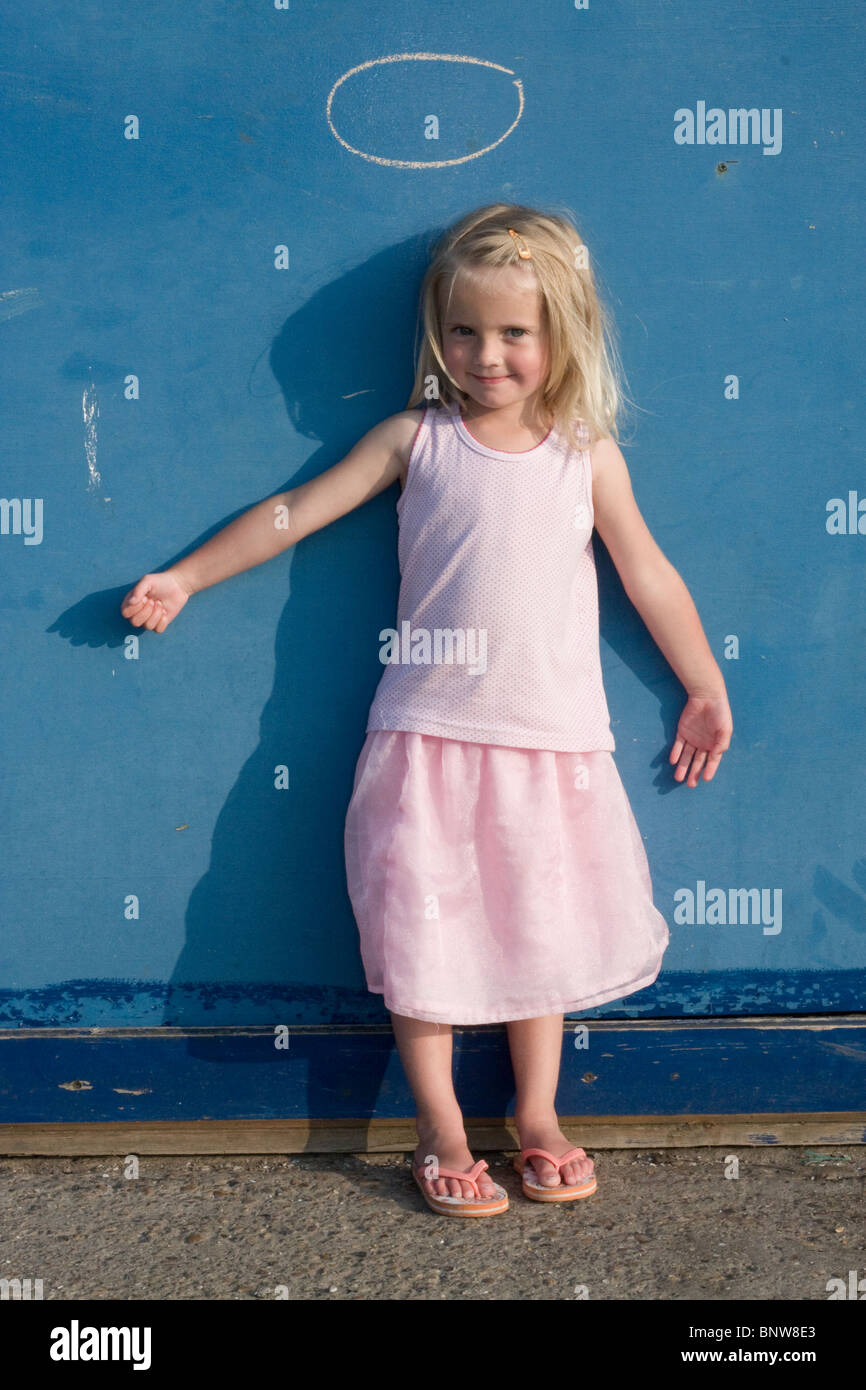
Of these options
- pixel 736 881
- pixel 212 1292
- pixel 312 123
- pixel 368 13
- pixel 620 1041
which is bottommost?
pixel 212 1292

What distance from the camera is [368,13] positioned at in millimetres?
2303

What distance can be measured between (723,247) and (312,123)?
34.1 inches

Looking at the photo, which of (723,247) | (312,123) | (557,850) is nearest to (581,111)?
(723,247)

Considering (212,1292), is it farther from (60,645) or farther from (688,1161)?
(60,645)

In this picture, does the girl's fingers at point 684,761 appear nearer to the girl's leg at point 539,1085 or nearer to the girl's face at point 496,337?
the girl's leg at point 539,1085

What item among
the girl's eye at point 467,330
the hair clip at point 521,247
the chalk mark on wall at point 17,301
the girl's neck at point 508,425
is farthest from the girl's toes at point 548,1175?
the chalk mark on wall at point 17,301

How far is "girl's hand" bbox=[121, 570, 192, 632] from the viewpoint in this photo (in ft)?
7.68

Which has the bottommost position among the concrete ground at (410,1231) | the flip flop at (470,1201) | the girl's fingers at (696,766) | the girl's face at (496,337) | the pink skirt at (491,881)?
the concrete ground at (410,1231)

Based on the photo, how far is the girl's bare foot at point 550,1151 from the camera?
2.34 meters

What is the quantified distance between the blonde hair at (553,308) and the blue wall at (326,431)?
2.7 inches

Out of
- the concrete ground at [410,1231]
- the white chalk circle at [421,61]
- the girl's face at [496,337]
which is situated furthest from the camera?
the white chalk circle at [421,61]

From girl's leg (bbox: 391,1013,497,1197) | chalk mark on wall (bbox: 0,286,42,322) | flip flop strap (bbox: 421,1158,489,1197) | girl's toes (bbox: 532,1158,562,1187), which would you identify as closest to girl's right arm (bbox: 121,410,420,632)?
chalk mark on wall (bbox: 0,286,42,322)

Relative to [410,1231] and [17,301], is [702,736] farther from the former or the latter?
[17,301]

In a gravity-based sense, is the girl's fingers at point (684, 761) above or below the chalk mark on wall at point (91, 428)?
below
